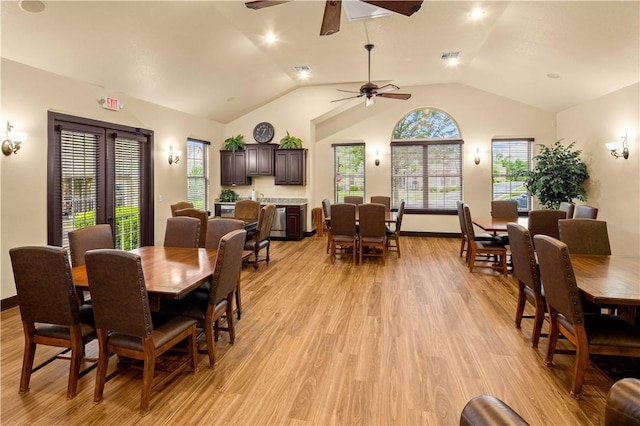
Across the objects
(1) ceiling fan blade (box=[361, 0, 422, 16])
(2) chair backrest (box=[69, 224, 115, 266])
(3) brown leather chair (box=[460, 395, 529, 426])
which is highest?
(1) ceiling fan blade (box=[361, 0, 422, 16])

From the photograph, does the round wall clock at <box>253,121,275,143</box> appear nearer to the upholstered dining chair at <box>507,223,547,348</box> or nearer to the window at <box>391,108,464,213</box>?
the window at <box>391,108,464,213</box>

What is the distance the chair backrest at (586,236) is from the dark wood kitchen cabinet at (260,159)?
6.23 metres

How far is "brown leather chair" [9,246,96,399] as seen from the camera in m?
2.09

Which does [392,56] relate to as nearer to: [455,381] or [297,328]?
[297,328]

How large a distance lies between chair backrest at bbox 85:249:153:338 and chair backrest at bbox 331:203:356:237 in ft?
12.4

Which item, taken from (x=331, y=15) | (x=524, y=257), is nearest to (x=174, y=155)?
(x=331, y=15)

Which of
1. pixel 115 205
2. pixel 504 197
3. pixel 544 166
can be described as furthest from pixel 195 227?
pixel 504 197

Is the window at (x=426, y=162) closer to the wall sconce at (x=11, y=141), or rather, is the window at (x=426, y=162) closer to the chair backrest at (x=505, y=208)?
the chair backrest at (x=505, y=208)

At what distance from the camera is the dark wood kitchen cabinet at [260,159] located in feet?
27.1

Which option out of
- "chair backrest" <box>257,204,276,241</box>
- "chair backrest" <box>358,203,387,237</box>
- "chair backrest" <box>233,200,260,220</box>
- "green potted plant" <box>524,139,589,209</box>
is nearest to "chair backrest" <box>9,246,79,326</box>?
"chair backrest" <box>257,204,276,241</box>

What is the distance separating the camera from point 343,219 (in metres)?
5.56

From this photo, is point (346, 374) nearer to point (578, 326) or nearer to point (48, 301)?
point (578, 326)

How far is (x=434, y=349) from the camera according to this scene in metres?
2.84

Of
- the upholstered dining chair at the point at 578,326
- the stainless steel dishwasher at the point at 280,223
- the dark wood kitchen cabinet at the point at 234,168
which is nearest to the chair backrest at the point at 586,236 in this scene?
the upholstered dining chair at the point at 578,326
